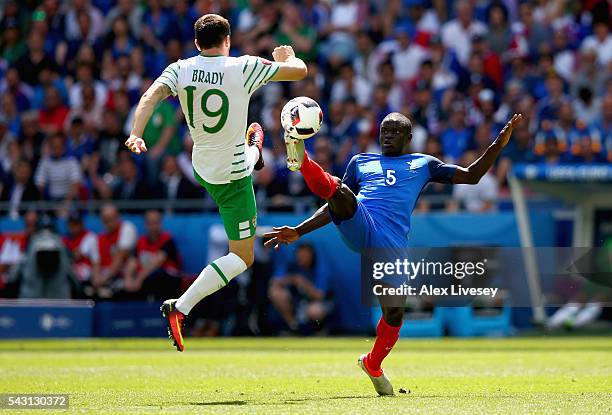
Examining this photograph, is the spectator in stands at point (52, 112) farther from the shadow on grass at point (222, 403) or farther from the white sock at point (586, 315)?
the shadow on grass at point (222, 403)

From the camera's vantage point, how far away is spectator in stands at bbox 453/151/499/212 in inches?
739

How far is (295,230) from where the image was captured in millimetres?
9656

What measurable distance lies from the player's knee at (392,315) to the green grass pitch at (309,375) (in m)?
0.60

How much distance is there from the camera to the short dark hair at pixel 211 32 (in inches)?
384

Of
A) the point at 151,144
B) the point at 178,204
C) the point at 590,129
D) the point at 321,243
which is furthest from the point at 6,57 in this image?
the point at 590,129

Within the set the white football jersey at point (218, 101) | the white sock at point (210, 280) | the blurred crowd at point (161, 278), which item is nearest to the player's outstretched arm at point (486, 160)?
the white football jersey at point (218, 101)

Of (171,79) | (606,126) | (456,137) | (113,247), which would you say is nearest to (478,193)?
(456,137)

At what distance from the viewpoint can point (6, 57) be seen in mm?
25219

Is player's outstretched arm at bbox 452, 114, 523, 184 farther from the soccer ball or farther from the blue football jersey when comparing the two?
the soccer ball

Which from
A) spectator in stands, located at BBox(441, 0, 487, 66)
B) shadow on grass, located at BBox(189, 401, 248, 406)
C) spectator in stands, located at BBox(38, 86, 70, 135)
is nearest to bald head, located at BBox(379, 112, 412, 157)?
shadow on grass, located at BBox(189, 401, 248, 406)

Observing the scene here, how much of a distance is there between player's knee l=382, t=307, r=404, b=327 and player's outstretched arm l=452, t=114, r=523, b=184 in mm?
1204

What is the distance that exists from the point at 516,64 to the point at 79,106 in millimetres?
8415

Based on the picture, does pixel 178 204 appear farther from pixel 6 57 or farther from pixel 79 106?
pixel 6 57

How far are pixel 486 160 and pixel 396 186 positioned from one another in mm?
798
